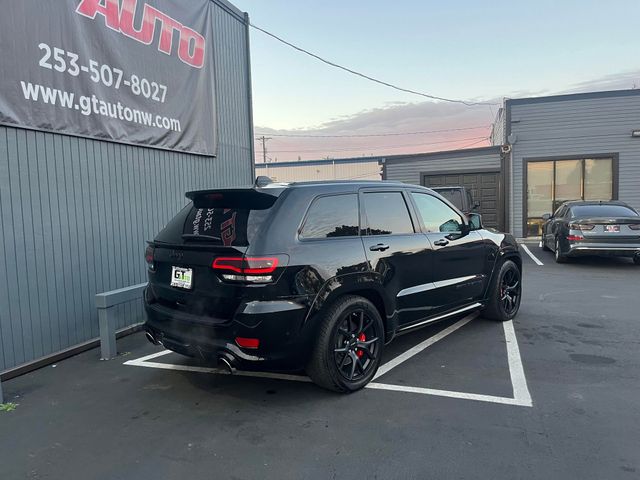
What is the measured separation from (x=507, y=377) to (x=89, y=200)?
4790 millimetres

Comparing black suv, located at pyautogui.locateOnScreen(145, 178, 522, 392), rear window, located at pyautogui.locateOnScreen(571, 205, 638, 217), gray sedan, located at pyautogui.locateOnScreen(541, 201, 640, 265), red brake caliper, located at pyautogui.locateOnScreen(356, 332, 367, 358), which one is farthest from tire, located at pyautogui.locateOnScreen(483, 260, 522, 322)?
rear window, located at pyautogui.locateOnScreen(571, 205, 638, 217)

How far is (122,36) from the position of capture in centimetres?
574

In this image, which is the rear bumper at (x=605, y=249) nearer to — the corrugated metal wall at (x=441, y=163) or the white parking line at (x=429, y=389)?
the white parking line at (x=429, y=389)

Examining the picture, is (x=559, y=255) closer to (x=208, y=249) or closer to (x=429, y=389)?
(x=429, y=389)

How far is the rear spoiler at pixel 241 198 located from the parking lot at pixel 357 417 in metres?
1.59

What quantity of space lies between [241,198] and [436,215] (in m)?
2.33

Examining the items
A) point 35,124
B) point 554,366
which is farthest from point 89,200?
point 554,366

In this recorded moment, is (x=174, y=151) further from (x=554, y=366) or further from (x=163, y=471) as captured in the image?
(x=554, y=366)

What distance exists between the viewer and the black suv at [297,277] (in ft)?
11.1

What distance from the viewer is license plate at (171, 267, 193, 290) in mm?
3652

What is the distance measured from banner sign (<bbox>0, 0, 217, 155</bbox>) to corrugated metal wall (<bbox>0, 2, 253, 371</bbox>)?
9.7 inches

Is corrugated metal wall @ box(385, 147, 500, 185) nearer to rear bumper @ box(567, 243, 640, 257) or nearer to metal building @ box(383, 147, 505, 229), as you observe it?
metal building @ box(383, 147, 505, 229)

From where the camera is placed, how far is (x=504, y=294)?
5.95 meters

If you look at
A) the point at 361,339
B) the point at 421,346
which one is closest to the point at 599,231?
the point at 421,346
